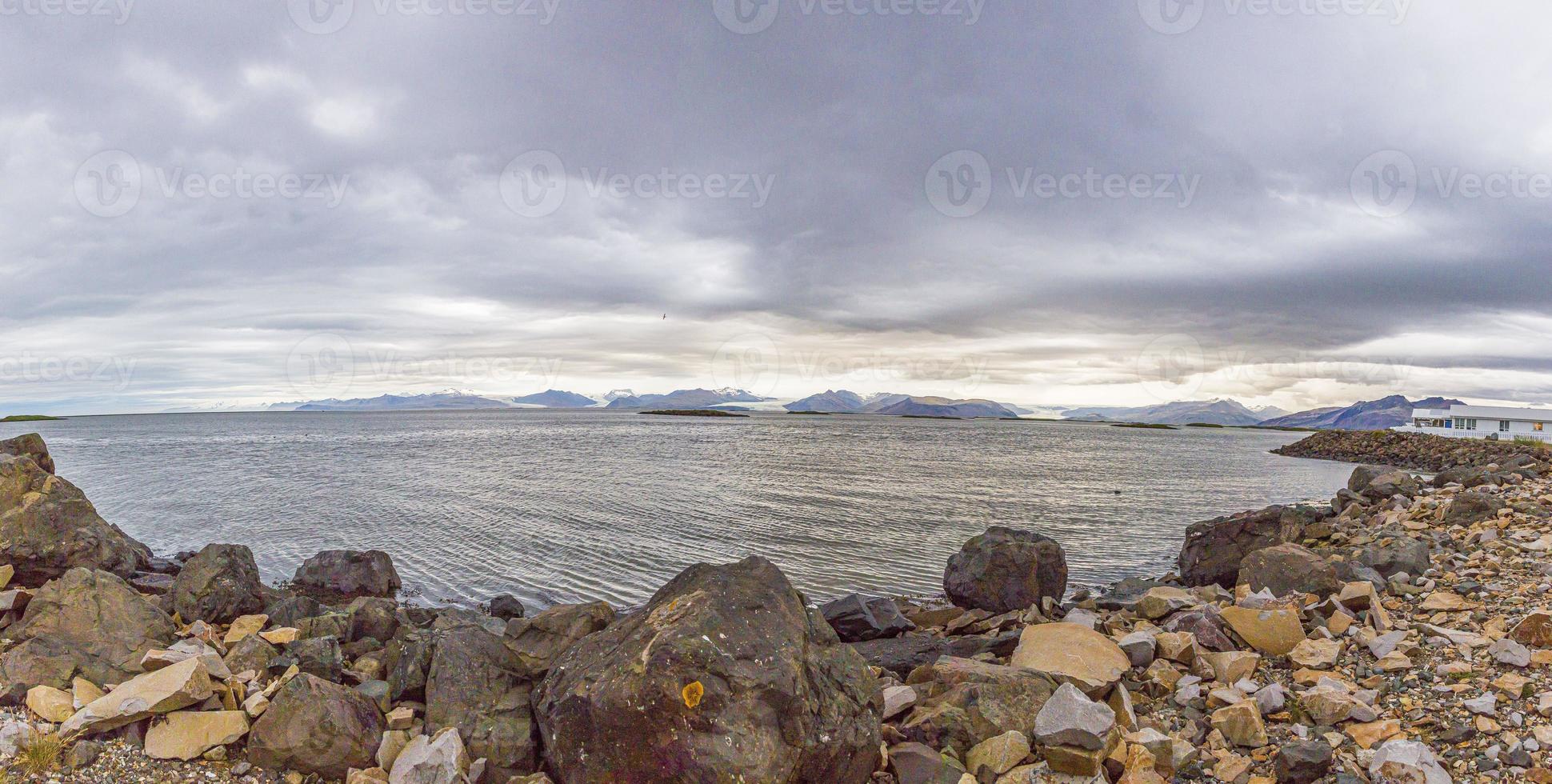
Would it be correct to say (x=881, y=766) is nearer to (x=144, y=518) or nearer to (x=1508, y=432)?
(x=144, y=518)

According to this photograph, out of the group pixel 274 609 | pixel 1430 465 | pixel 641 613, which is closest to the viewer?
pixel 641 613

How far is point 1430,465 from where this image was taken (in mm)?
57250

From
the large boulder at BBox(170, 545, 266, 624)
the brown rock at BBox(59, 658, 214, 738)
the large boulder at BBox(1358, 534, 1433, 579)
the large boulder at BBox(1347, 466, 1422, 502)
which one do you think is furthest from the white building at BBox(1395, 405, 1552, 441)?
the brown rock at BBox(59, 658, 214, 738)

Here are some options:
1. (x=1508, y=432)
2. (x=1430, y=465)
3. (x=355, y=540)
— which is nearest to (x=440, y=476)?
(x=355, y=540)

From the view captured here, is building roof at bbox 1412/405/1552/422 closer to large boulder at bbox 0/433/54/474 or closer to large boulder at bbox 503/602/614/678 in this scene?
large boulder at bbox 503/602/614/678

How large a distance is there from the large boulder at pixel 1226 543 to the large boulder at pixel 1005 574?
168 inches

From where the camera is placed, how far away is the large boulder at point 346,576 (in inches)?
677

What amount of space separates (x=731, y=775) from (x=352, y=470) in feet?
180

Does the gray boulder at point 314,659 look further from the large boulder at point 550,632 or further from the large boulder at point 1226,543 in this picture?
the large boulder at point 1226,543

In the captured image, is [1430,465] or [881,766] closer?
[881,766]

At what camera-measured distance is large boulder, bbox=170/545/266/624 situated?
11406mm

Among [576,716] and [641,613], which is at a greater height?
[641,613]

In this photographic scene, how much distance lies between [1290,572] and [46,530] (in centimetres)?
1975

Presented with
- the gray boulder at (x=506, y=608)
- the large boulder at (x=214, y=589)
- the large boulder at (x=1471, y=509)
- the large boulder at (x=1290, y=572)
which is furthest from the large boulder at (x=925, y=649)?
the large boulder at (x=1471, y=509)
